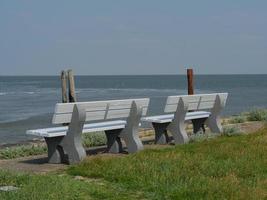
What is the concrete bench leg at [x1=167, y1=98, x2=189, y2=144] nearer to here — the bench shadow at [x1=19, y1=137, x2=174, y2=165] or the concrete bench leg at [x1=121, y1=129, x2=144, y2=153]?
the bench shadow at [x1=19, y1=137, x2=174, y2=165]

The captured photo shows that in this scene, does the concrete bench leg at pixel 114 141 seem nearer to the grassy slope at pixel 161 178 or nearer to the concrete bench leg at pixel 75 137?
the grassy slope at pixel 161 178

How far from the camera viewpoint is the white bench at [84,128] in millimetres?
9672

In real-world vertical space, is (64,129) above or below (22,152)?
above

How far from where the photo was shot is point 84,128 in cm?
1050

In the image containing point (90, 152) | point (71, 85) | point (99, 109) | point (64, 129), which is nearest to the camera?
point (64, 129)

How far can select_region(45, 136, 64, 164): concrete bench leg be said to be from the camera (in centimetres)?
995

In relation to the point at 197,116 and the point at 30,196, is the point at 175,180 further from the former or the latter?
the point at 197,116

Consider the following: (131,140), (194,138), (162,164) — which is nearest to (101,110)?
(131,140)

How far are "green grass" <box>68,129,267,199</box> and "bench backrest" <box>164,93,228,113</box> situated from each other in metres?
1.40

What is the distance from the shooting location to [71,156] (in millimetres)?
9820

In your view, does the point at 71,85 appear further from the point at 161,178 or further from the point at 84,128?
the point at 161,178

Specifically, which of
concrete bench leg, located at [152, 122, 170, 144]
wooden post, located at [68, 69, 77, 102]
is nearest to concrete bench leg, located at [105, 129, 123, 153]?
concrete bench leg, located at [152, 122, 170, 144]

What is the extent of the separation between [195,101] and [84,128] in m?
3.39

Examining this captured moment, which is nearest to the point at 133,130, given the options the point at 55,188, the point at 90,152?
the point at 90,152
